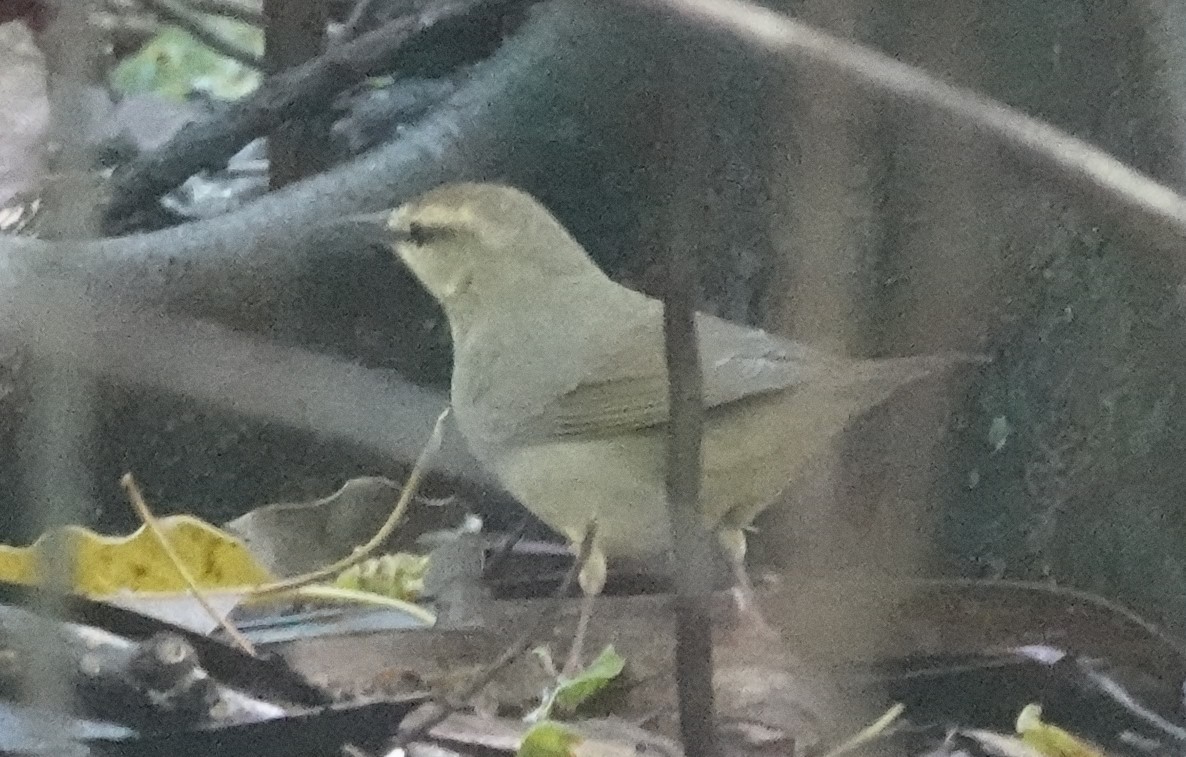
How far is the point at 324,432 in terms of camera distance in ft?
2.27

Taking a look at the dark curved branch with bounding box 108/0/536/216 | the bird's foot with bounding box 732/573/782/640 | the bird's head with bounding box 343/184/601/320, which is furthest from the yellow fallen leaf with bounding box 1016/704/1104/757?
the dark curved branch with bounding box 108/0/536/216

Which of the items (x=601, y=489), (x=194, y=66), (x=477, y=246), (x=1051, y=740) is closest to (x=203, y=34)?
(x=194, y=66)

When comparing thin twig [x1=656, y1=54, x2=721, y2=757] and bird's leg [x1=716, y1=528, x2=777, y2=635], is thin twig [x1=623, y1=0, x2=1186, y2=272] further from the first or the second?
bird's leg [x1=716, y1=528, x2=777, y2=635]

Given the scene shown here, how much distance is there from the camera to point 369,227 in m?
0.70

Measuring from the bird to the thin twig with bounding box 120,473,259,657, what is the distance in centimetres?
12

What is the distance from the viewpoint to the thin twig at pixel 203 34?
680 mm

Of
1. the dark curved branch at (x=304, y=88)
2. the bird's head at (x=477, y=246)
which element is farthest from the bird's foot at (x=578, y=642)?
the dark curved branch at (x=304, y=88)

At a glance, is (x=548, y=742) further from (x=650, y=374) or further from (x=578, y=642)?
(x=650, y=374)

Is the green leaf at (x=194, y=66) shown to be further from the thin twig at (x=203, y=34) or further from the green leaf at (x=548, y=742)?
the green leaf at (x=548, y=742)

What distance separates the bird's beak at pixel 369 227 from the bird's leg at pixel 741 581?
18 centimetres

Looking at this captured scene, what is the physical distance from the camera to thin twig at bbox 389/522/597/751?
684mm

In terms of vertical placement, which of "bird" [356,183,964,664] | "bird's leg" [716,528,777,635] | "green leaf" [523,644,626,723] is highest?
"bird" [356,183,964,664]

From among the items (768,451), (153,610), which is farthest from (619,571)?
(153,610)

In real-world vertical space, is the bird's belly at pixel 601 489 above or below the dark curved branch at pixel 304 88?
below
